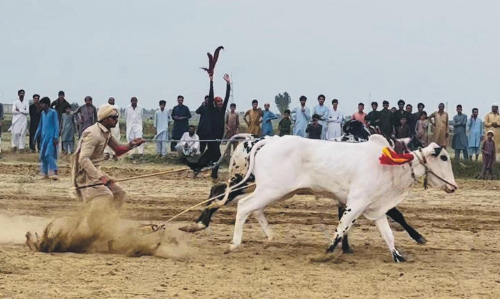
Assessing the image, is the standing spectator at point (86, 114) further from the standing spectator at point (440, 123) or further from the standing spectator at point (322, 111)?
the standing spectator at point (440, 123)

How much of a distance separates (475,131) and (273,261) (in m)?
15.9

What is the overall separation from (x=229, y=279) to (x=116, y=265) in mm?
1218

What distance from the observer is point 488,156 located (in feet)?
74.5

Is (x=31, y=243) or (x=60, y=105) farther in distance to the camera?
(x=60, y=105)

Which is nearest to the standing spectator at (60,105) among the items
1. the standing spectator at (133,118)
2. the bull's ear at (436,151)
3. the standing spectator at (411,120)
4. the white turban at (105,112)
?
the standing spectator at (133,118)

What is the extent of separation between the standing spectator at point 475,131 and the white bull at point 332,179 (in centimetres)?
1495

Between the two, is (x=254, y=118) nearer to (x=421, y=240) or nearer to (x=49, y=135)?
(x=49, y=135)

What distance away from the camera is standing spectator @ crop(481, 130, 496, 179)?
22441 mm

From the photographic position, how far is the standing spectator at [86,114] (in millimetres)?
25000

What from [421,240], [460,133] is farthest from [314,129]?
[421,240]

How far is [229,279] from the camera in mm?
9742

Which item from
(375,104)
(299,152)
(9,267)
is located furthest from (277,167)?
(375,104)

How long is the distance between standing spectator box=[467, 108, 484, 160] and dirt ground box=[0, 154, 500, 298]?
8.79 metres

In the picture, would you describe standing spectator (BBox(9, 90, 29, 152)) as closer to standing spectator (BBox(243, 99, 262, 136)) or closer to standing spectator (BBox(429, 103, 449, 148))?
standing spectator (BBox(243, 99, 262, 136))
